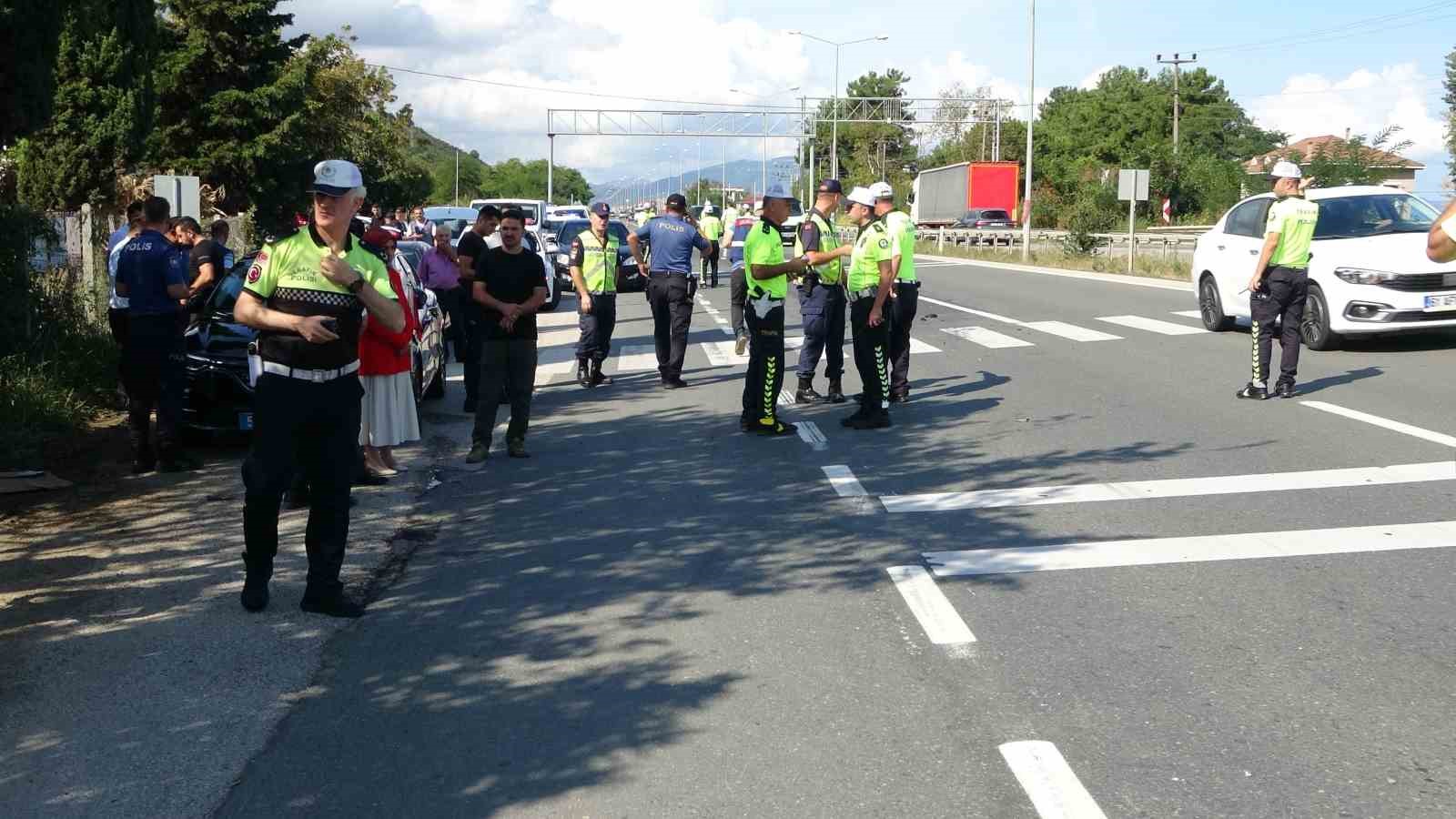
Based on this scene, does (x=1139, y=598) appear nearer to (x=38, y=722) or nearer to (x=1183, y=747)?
(x=1183, y=747)

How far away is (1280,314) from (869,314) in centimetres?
365

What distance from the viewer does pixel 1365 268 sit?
48.1 feet

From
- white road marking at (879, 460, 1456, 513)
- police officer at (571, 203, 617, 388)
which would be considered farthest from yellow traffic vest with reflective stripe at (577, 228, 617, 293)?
white road marking at (879, 460, 1456, 513)

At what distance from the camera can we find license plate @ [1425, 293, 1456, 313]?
47.7ft

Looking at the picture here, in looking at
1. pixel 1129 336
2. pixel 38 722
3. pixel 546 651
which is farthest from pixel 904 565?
pixel 1129 336

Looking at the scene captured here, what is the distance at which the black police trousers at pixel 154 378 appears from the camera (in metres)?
9.80

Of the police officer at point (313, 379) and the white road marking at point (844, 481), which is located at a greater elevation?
the police officer at point (313, 379)

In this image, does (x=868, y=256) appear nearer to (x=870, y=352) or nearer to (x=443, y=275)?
(x=870, y=352)

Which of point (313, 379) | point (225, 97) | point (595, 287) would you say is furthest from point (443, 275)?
point (225, 97)

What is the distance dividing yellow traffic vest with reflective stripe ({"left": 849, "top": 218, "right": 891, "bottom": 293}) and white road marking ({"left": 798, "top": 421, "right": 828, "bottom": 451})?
1.12 meters

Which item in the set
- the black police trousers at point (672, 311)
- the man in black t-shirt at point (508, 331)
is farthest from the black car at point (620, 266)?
the man in black t-shirt at point (508, 331)

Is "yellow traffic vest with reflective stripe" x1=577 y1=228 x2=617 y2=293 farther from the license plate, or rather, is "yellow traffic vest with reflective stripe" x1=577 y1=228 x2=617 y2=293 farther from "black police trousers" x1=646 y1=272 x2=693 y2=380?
the license plate

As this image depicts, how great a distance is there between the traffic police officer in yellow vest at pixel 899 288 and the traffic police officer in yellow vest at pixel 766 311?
837 millimetres

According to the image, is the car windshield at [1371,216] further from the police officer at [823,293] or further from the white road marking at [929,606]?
the white road marking at [929,606]
